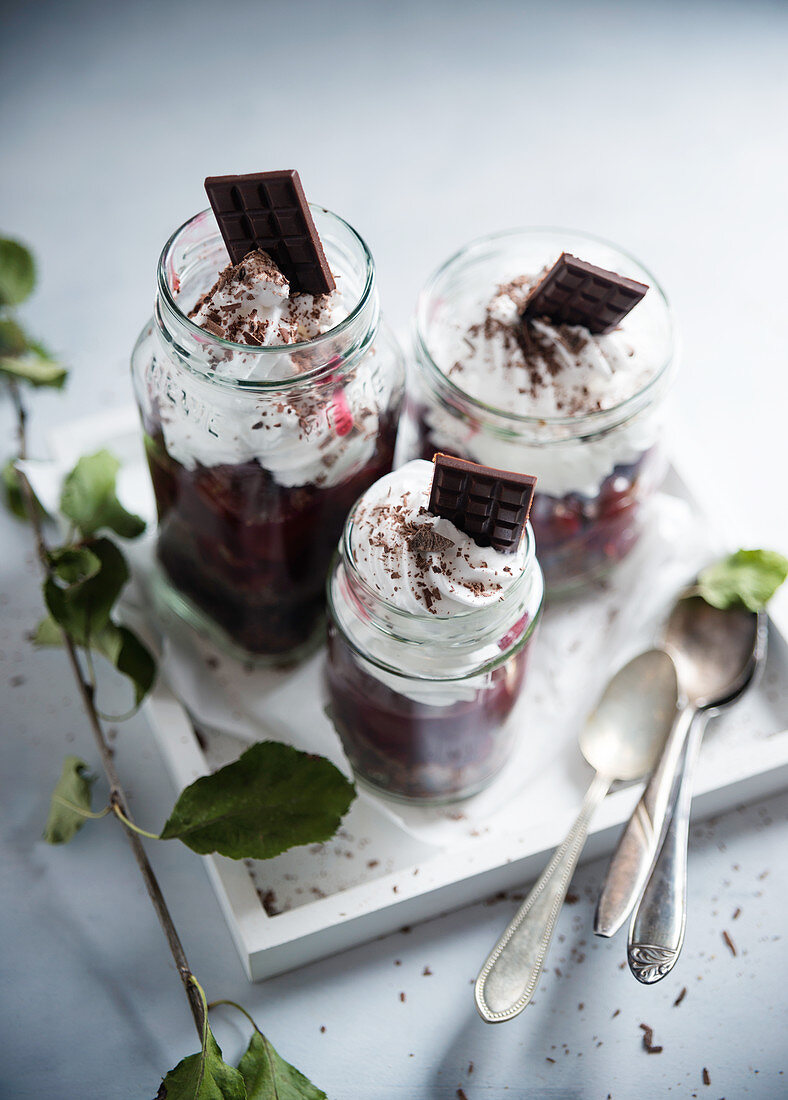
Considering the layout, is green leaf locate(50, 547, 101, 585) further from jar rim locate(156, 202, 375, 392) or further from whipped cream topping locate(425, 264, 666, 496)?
whipped cream topping locate(425, 264, 666, 496)

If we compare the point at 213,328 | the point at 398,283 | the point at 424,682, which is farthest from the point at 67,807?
the point at 398,283

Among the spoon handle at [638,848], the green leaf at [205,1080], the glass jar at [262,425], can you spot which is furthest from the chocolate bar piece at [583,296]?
the green leaf at [205,1080]

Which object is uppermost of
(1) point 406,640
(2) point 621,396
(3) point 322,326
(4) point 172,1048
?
(3) point 322,326

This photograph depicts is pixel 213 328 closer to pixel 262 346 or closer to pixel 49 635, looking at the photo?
pixel 262 346

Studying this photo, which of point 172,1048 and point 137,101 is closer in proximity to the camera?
point 172,1048

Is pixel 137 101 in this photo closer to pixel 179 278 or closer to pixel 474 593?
pixel 179 278

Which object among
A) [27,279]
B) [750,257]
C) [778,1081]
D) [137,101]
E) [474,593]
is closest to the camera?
[474,593]

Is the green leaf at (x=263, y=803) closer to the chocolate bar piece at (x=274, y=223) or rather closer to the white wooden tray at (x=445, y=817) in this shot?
the white wooden tray at (x=445, y=817)

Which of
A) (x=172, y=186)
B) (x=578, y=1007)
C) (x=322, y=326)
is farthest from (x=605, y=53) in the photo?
(x=578, y=1007)
